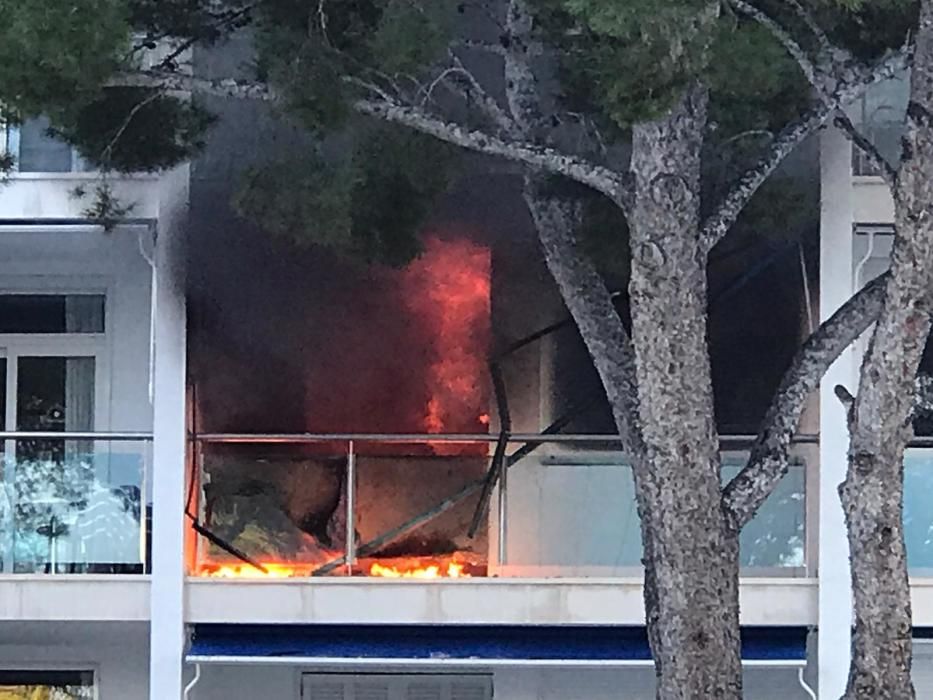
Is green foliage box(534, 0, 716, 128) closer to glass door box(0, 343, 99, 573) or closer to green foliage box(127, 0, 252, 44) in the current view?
green foliage box(127, 0, 252, 44)

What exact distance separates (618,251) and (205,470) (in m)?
3.81

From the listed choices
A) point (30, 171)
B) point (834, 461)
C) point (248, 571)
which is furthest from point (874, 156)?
point (30, 171)

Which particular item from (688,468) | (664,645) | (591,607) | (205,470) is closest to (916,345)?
(688,468)

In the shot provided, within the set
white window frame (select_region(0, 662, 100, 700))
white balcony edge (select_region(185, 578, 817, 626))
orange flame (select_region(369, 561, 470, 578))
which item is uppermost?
orange flame (select_region(369, 561, 470, 578))

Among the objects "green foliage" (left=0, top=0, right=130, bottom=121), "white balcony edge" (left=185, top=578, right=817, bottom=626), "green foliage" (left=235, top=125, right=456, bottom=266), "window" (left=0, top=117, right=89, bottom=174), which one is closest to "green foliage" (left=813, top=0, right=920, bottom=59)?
"green foliage" (left=235, top=125, right=456, bottom=266)

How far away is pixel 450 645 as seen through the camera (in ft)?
38.2

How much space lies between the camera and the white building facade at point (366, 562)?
37.9ft

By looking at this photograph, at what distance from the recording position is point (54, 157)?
12.0 metres

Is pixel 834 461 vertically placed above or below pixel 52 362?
below

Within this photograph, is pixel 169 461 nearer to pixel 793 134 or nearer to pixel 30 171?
pixel 30 171

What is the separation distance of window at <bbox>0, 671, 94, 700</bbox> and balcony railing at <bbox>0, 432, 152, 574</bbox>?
1211 millimetres

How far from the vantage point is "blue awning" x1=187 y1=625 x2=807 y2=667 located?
37.3 ft

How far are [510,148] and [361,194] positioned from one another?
5.63 feet

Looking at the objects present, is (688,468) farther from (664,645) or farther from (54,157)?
(54,157)
